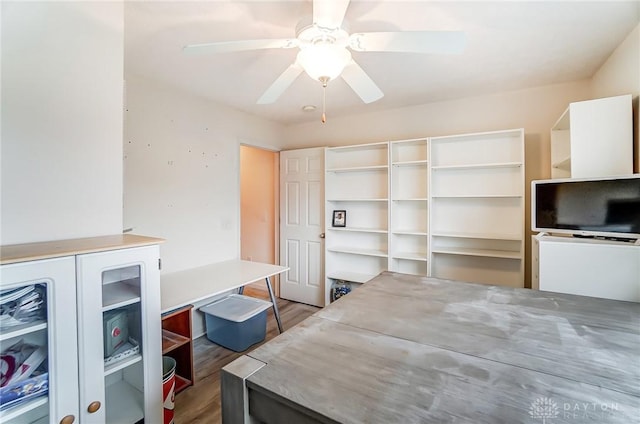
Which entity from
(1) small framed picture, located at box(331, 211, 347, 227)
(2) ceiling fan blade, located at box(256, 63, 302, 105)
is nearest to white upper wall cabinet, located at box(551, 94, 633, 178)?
(2) ceiling fan blade, located at box(256, 63, 302, 105)

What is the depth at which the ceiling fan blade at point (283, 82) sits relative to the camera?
159 centimetres

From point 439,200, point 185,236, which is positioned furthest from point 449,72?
point 185,236

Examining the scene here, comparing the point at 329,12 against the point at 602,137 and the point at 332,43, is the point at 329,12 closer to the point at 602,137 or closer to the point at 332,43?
the point at 332,43

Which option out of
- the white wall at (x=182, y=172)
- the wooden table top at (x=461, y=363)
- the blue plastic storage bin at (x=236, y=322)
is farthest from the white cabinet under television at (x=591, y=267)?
the white wall at (x=182, y=172)

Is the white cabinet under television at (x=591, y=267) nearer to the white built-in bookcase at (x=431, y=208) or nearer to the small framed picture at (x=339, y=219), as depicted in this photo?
the white built-in bookcase at (x=431, y=208)

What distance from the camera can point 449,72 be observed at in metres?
2.31

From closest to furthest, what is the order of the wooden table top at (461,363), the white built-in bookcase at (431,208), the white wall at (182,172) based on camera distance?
the wooden table top at (461,363) < the white wall at (182,172) < the white built-in bookcase at (431,208)

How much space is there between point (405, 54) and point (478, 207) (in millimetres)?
1707

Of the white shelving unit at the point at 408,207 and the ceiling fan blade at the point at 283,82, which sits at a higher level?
the ceiling fan blade at the point at 283,82

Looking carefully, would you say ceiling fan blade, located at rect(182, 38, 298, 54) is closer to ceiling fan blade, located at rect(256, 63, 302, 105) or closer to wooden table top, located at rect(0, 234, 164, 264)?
ceiling fan blade, located at rect(256, 63, 302, 105)

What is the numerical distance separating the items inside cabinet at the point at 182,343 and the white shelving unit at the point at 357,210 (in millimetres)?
1733

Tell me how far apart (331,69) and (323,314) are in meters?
1.20

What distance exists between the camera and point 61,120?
1.35 meters

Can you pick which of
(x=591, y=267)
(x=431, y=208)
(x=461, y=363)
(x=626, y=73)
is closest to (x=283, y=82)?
(x=461, y=363)
